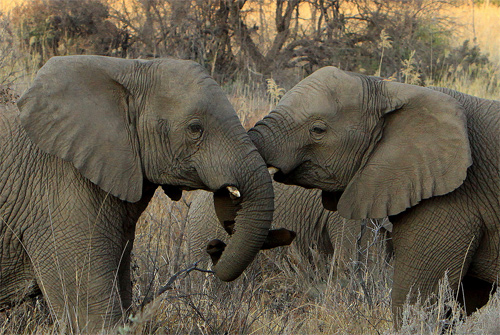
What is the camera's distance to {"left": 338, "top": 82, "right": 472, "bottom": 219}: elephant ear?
14.0 ft

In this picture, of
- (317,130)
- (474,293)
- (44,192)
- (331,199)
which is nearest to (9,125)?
(44,192)

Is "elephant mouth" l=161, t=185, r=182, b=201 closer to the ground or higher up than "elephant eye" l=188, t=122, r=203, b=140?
closer to the ground

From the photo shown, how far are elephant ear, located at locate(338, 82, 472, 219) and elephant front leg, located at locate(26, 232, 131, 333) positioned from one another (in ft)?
4.76

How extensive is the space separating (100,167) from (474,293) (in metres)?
2.59

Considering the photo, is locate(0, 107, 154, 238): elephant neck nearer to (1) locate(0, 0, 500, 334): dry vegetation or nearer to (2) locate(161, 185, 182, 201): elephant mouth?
(2) locate(161, 185, 182, 201): elephant mouth

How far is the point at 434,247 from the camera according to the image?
14.1 ft

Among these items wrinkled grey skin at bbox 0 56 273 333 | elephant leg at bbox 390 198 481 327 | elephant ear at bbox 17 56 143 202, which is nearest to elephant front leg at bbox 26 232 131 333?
wrinkled grey skin at bbox 0 56 273 333

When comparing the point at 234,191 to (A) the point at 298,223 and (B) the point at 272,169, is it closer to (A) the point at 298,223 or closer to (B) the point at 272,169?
(B) the point at 272,169

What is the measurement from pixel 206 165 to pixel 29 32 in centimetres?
860

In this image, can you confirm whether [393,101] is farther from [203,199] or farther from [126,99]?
[203,199]

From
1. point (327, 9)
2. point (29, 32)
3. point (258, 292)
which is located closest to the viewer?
point (258, 292)

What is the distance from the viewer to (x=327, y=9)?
518 inches

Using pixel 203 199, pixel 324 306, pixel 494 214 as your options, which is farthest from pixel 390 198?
pixel 203 199

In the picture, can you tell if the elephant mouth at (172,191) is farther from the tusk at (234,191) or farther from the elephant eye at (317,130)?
the elephant eye at (317,130)
